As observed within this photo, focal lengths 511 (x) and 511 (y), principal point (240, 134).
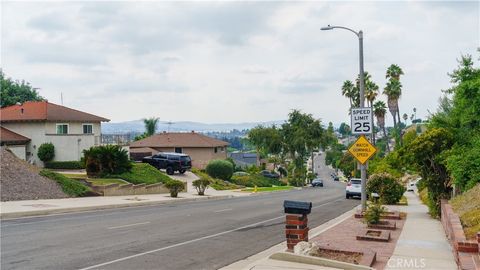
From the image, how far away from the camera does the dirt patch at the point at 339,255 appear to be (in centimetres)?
1032

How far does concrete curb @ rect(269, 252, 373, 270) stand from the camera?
31.3ft

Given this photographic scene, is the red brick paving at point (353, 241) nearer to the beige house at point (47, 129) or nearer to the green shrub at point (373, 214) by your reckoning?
the green shrub at point (373, 214)

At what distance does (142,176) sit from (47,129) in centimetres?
1039

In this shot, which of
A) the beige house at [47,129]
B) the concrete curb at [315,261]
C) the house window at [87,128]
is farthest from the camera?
the house window at [87,128]

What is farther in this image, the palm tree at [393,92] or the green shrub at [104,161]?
the palm tree at [393,92]

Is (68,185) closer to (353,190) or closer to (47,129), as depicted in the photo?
(47,129)

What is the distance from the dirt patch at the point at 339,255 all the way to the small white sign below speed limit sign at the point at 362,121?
9.38 m

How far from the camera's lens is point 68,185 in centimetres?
2845

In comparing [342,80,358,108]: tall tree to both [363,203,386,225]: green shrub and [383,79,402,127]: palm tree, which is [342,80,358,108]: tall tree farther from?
[363,203,386,225]: green shrub

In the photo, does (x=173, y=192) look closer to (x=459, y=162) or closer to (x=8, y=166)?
(x=8, y=166)

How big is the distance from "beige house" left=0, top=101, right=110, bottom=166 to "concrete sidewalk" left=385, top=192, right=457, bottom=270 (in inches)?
1309

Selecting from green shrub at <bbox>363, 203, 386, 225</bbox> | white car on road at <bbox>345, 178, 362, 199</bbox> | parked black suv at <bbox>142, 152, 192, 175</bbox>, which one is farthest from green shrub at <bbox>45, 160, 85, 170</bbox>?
green shrub at <bbox>363, 203, 386, 225</bbox>

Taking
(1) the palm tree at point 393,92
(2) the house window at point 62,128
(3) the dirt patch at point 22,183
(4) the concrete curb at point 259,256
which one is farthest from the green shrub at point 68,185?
(1) the palm tree at point 393,92

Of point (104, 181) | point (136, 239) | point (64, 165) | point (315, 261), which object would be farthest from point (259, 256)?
point (64, 165)
